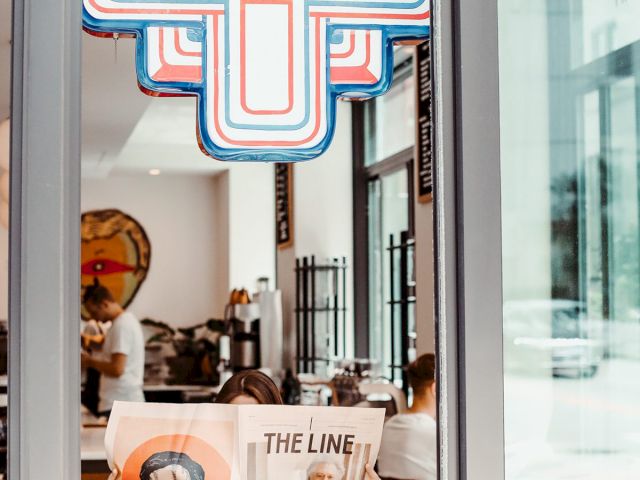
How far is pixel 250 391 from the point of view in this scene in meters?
1.64

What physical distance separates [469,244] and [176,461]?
2.01 ft

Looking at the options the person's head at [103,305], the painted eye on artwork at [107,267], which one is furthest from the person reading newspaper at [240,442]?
the painted eye on artwork at [107,267]

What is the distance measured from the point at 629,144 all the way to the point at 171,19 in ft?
2.91

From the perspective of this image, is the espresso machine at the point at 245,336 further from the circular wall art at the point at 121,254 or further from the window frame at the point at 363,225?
the circular wall art at the point at 121,254

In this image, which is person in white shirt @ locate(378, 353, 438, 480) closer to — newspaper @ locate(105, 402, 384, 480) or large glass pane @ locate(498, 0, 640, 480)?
newspaper @ locate(105, 402, 384, 480)

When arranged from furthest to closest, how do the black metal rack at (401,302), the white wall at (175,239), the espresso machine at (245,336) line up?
the white wall at (175,239) < the espresso machine at (245,336) < the black metal rack at (401,302)

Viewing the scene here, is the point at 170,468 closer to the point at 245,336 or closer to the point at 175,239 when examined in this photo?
the point at 245,336

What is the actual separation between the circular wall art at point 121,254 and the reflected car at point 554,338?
Result: 7.43m

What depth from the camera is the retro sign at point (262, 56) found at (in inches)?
54.9

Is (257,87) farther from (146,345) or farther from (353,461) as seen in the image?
(146,345)

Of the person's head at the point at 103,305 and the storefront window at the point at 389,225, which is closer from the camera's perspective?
the storefront window at the point at 389,225

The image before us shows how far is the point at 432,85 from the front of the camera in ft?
4.72

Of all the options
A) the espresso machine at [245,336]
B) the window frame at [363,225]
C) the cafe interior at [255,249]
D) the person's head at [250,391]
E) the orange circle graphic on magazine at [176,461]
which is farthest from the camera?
the espresso machine at [245,336]

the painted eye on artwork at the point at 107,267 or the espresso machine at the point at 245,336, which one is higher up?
the painted eye on artwork at the point at 107,267
